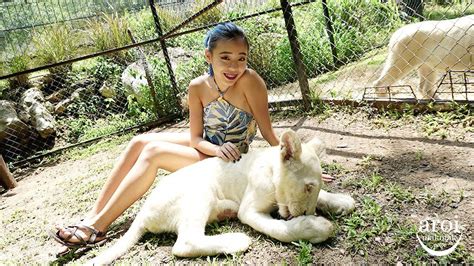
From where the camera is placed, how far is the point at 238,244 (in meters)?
2.31

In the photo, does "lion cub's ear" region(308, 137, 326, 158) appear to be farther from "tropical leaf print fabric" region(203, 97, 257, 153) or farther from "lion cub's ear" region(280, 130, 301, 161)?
"tropical leaf print fabric" region(203, 97, 257, 153)

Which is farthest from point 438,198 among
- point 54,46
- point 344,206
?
point 54,46

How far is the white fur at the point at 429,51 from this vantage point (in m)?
3.90

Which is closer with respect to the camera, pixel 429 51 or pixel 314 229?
pixel 314 229

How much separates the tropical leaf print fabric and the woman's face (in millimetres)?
259

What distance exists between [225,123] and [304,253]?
4.22 ft

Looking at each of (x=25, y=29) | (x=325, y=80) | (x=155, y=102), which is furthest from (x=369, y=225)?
(x=25, y=29)

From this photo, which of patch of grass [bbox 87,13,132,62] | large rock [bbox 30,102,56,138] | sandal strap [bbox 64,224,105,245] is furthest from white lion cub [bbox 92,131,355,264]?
patch of grass [bbox 87,13,132,62]

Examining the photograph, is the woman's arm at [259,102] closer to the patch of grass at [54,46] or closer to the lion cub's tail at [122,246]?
the lion cub's tail at [122,246]

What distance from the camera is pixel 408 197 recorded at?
2.47 m

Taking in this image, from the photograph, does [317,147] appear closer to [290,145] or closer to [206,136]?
[290,145]

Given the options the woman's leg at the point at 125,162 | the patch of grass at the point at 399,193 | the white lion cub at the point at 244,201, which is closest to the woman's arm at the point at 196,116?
the woman's leg at the point at 125,162

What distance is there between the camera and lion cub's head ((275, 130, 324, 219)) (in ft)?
7.14

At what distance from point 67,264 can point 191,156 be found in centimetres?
113
